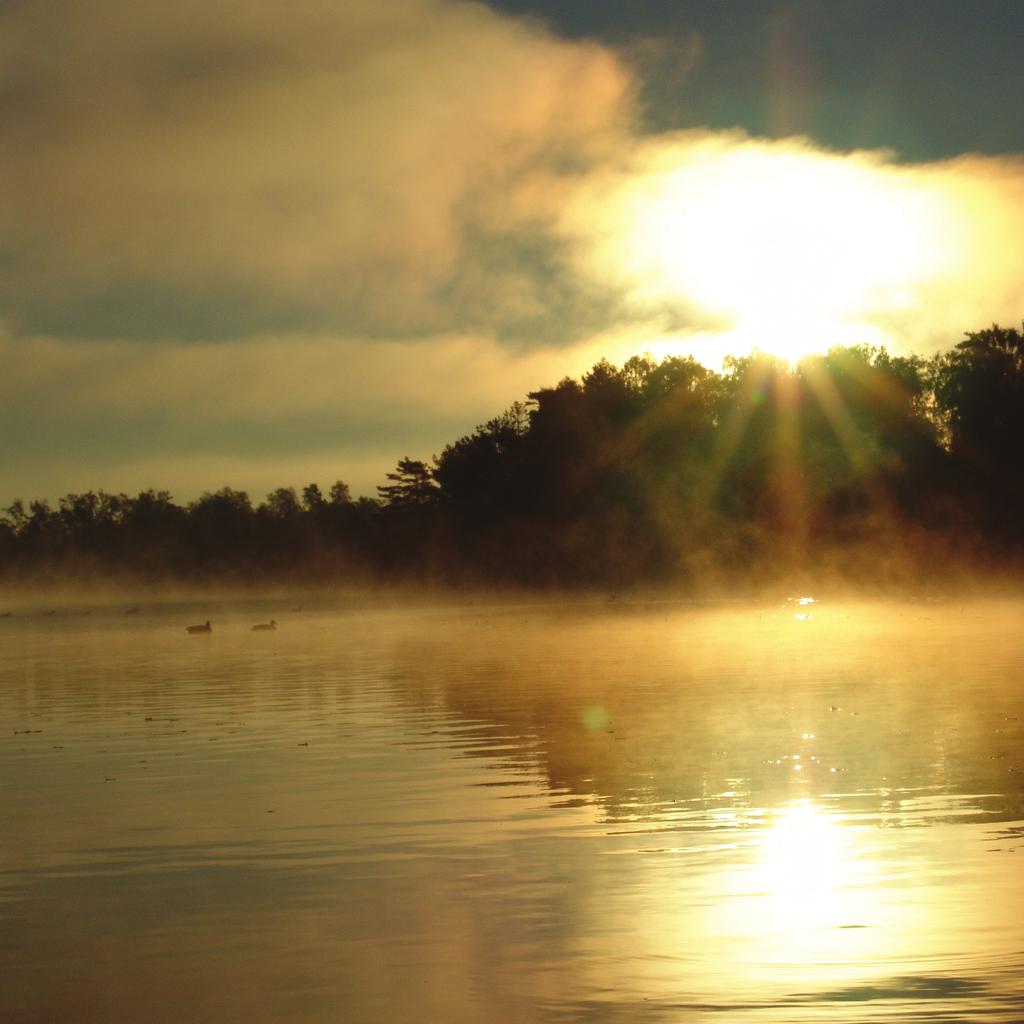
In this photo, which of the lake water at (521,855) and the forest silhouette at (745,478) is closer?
the lake water at (521,855)

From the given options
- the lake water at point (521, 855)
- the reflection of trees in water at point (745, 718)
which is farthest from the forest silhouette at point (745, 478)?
the lake water at point (521, 855)

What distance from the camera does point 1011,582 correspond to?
3477 inches

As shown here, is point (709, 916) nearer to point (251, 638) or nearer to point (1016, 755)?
point (1016, 755)

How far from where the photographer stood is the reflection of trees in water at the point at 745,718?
14781 millimetres

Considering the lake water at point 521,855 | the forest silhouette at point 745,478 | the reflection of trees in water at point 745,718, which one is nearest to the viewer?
the lake water at point 521,855

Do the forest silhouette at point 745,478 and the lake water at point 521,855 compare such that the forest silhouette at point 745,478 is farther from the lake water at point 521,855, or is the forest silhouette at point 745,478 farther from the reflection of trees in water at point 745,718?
the lake water at point 521,855

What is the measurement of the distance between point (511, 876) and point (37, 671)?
2834cm

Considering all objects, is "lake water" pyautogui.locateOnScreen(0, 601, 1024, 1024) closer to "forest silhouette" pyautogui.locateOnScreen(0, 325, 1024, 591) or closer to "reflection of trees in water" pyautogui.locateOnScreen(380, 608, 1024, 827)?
"reflection of trees in water" pyautogui.locateOnScreen(380, 608, 1024, 827)

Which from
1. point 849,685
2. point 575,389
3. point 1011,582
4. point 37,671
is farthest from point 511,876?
point 575,389

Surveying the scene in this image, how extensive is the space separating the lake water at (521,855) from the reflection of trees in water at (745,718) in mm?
95

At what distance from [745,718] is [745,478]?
8077cm

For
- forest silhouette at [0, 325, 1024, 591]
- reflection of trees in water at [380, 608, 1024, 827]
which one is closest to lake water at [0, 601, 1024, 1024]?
reflection of trees in water at [380, 608, 1024, 827]

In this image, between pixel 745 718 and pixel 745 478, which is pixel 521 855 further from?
pixel 745 478

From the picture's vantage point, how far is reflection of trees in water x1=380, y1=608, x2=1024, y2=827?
582 inches
